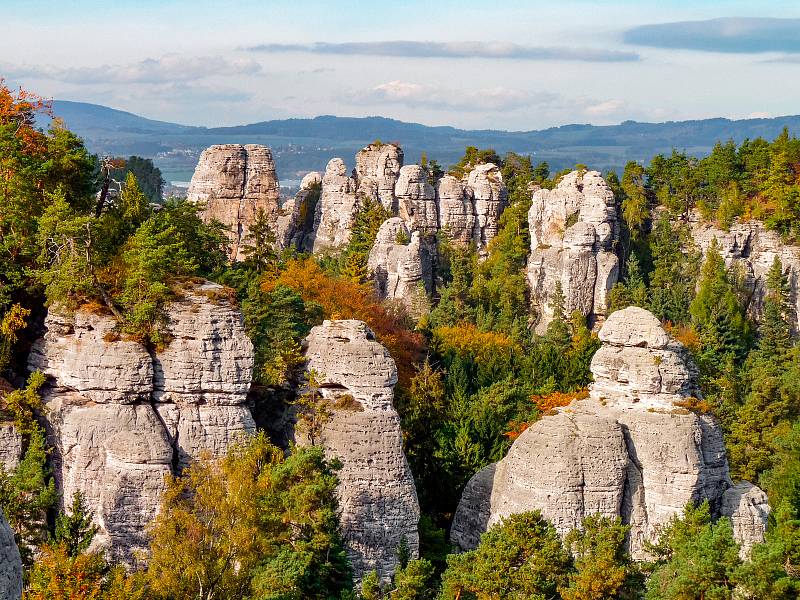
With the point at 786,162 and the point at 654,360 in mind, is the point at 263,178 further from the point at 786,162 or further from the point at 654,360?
the point at 654,360

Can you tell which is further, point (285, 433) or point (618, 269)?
point (618, 269)

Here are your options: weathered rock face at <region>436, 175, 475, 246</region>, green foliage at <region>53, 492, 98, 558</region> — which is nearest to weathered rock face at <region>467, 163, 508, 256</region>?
weathered rock face at <region>436, 175, 475, 246</region>

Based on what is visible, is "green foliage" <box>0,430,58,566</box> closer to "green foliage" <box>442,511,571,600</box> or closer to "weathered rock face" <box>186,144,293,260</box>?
"green foliage" <box>442,511,571,600</box>

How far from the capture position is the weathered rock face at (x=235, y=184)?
76312 millimetres

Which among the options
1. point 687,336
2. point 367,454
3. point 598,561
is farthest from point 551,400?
point 687,336

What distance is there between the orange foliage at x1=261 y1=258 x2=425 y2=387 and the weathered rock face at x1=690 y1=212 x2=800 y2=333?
31504mm

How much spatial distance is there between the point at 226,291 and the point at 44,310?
485 cm

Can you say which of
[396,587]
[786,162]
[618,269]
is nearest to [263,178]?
[618,269]

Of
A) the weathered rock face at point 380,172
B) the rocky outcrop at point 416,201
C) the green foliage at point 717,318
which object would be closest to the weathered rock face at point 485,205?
the rocky outcrop at point 416,201

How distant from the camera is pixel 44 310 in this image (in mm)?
32125

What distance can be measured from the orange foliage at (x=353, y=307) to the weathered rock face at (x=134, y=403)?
664 inches

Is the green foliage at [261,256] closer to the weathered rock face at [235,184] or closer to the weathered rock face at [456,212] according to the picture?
the weathered rock face at [235,184]

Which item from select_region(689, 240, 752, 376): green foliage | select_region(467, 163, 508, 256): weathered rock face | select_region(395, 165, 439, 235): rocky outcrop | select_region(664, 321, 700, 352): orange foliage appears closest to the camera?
select_region(664, 321, 700, 352): orange foliage

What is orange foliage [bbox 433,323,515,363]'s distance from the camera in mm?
59469
